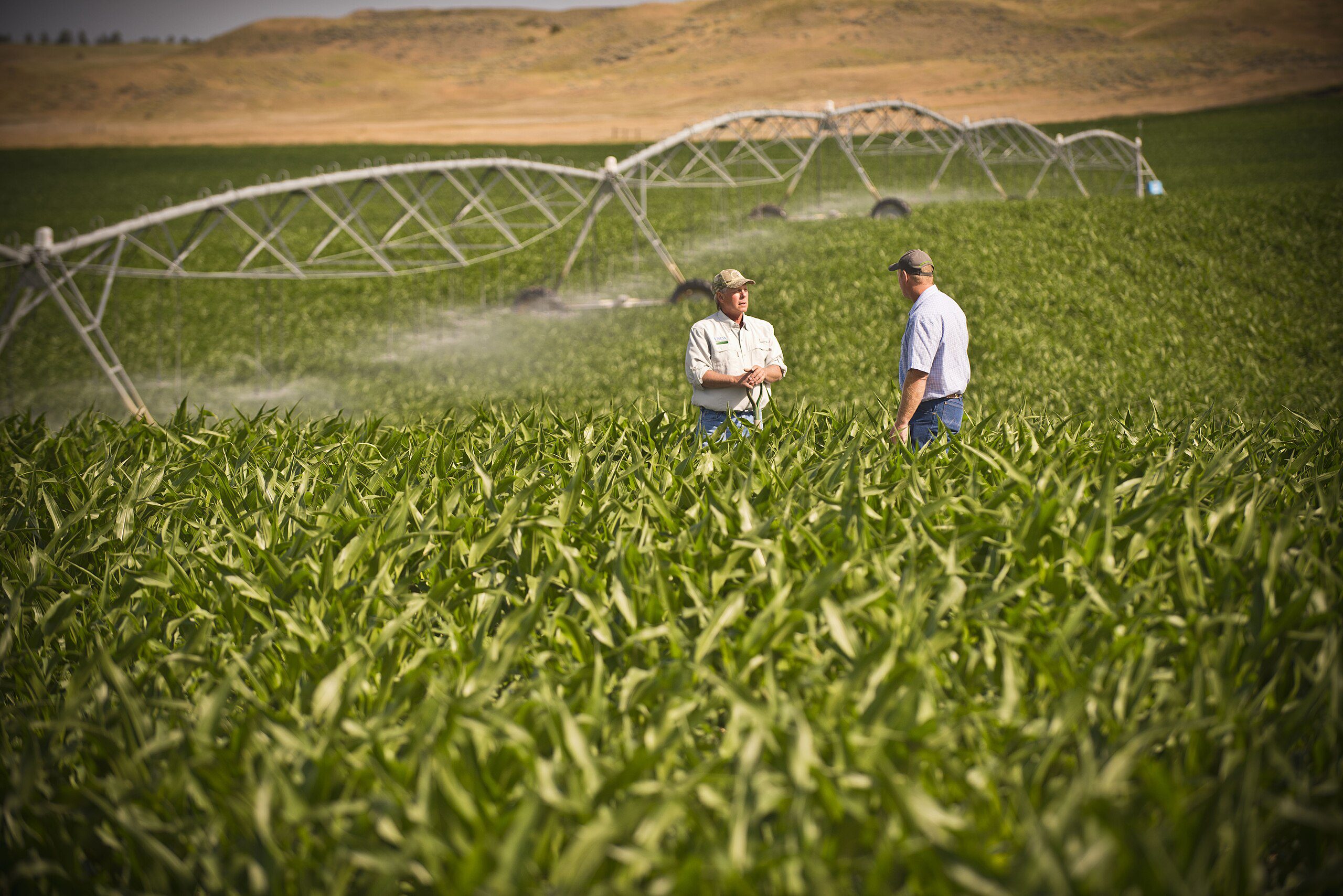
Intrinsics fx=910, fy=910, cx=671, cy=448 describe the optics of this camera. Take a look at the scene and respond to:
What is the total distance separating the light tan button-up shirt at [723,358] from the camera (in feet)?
19.6

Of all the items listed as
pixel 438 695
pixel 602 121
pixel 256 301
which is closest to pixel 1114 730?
pixel 438 695

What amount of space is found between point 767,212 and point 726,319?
784 inches

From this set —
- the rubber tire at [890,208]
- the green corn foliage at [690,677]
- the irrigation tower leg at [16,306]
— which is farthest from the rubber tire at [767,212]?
the green corn foliage at [690,677]

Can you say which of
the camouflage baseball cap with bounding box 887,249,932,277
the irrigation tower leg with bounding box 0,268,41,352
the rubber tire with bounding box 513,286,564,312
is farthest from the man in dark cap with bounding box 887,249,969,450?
the rubber tire with bounding box 513,286,564,312

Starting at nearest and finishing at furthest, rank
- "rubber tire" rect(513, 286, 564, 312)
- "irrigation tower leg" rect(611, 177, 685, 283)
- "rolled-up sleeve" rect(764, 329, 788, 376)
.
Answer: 1. "rolled-up sleeve" rect(764, 329, 788, 376)
2. "irrigation tower leg" rect(611, 177, 685, 283)
3. "rubber tire" rect(513, 286, 564, 312)

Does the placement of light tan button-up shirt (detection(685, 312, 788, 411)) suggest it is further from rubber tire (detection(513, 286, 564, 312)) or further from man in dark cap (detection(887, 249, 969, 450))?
rubber tire (detection(513, 286, 564, 312))

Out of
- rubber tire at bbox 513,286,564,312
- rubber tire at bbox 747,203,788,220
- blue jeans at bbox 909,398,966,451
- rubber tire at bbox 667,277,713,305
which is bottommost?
rubber tire at bbox 513,286,564,312

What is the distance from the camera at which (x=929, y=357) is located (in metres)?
5.66

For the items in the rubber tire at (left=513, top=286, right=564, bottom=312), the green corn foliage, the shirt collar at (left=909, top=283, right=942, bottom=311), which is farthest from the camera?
the rubber tire at (left=513, top=286, right=564, bottom=312)

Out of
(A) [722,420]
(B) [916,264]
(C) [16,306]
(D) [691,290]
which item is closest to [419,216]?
(D) [691,290]

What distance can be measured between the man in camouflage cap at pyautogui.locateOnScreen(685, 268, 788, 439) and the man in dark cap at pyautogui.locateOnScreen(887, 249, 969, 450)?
0.84 meters

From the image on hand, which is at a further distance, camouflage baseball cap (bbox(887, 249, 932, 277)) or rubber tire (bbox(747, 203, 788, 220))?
rubber tire (bbox(747, 203, 788, 220))

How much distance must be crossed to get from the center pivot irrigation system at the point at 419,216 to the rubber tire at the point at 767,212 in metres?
0.08

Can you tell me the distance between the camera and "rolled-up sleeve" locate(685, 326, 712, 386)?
234 inches
